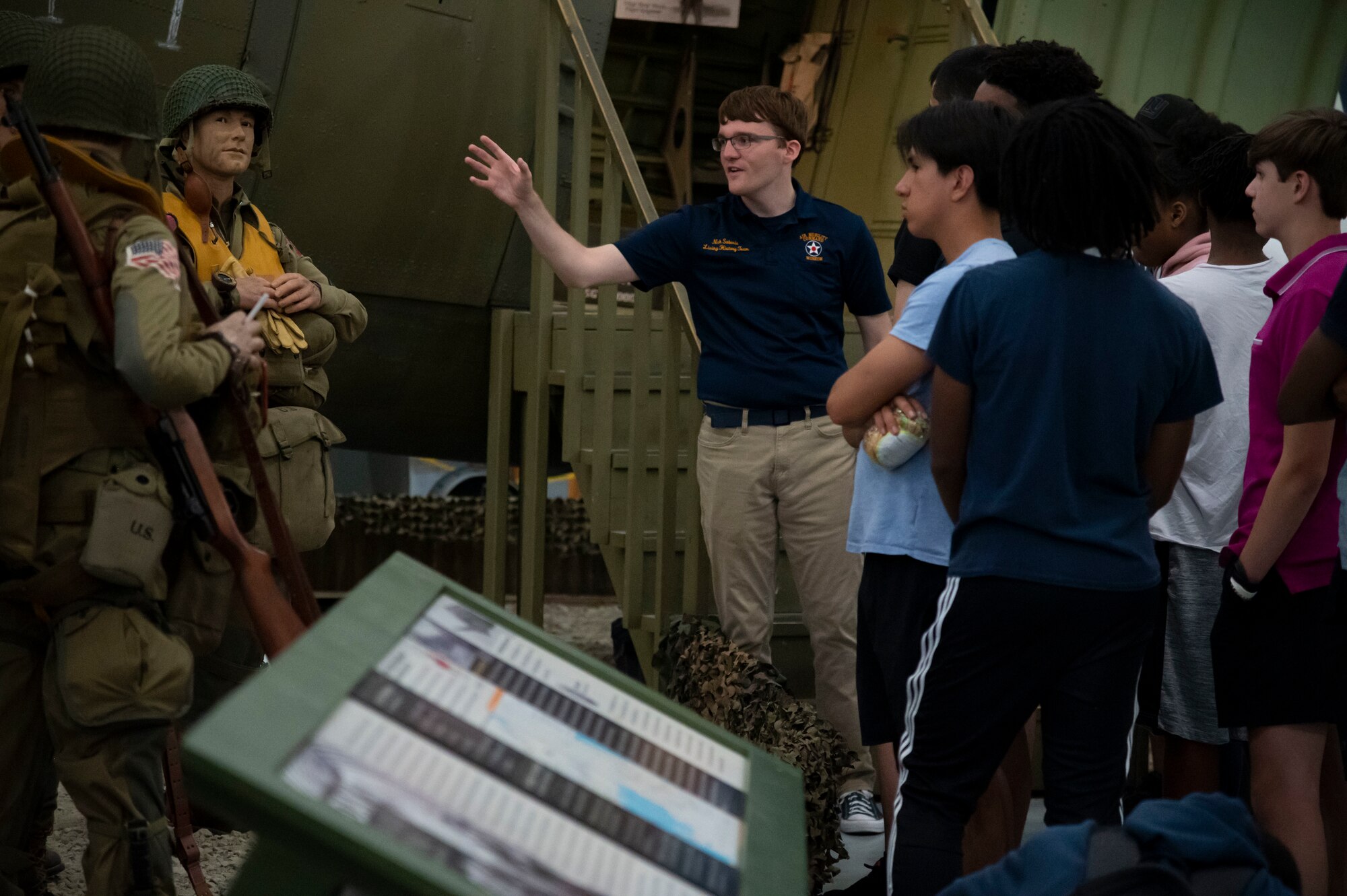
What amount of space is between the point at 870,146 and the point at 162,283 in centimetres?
476

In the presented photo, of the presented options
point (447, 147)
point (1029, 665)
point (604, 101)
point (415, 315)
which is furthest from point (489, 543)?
point (1029, 665)

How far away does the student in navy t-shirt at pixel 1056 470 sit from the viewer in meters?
2.15

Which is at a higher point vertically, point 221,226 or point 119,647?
point 221,226

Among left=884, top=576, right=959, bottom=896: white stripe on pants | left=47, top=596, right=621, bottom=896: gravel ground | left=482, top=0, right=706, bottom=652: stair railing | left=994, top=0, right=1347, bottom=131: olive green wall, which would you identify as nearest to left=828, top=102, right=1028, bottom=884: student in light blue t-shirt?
left=884, top=576, right=959, bottom=896: white stripe on pants

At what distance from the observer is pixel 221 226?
3445 mm

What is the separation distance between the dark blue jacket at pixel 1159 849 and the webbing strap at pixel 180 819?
2.07 meters

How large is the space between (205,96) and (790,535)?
1.81 metres

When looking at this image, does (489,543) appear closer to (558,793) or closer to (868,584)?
(868,584)

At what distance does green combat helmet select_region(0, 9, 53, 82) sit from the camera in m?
2.90

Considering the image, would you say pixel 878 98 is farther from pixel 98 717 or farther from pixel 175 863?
pixel 98 717

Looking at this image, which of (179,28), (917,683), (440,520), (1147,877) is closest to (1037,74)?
(917,683)

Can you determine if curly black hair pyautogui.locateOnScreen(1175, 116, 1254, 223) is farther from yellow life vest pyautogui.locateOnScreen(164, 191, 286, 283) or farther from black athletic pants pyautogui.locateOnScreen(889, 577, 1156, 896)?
yellow life vest pyautogui.locateOnScreen(164, 191, 286, 283)

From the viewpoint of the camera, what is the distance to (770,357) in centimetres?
355

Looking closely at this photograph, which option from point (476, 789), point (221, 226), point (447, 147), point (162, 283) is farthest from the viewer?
point (447, 147)
